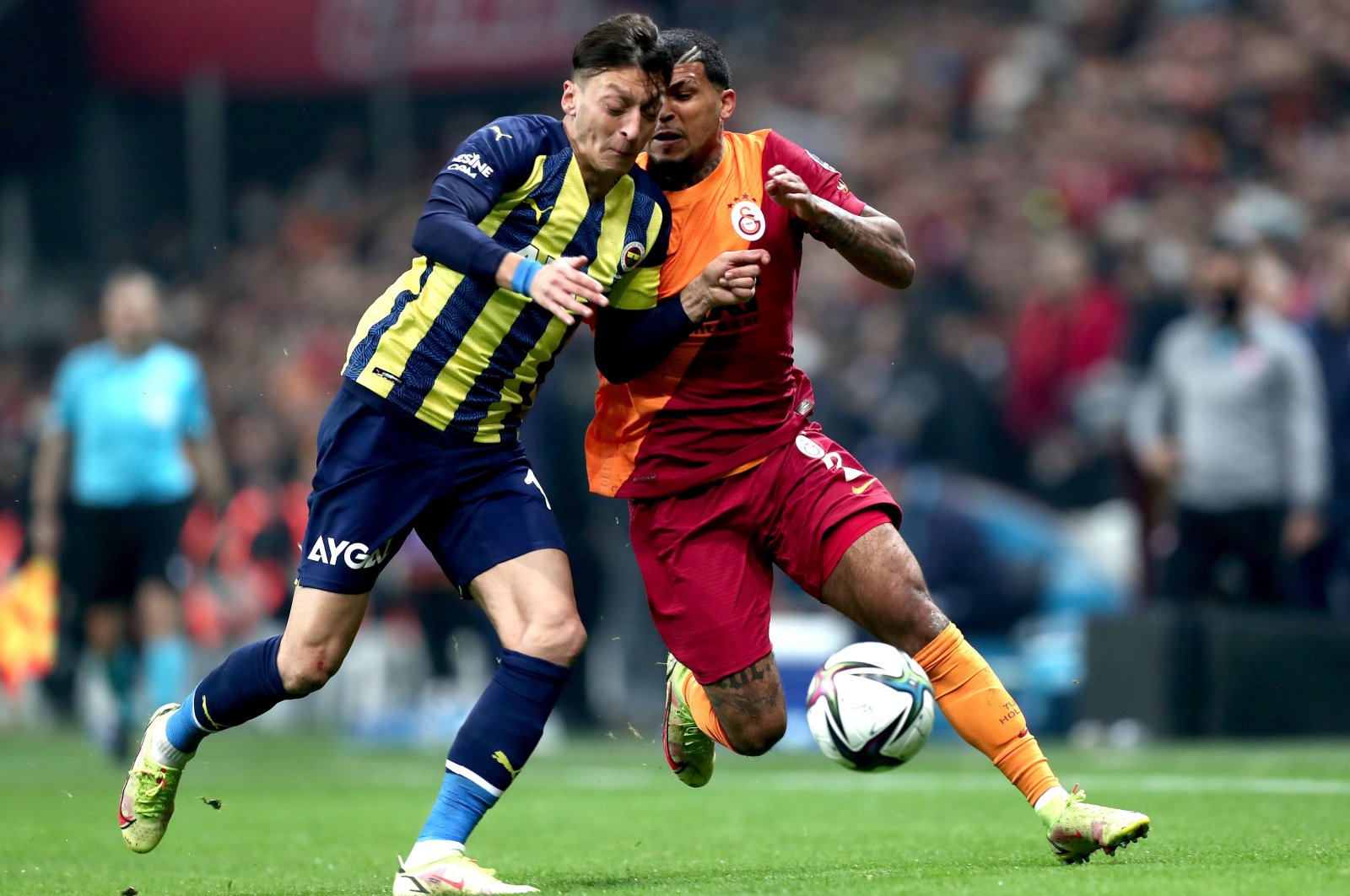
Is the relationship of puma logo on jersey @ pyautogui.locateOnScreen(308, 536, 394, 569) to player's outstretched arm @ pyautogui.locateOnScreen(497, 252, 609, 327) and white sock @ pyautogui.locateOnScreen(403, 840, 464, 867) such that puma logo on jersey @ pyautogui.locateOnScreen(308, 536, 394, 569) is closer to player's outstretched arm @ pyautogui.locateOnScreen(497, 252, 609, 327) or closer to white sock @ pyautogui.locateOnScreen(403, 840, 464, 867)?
white sock @ pyautogui.locateOnScreen(403, 840, 464, 867)

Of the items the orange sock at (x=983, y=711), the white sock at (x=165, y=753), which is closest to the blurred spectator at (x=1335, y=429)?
the orange sock at (x=983, y=711)

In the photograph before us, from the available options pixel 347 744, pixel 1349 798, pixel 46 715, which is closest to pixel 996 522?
pixel 347 744

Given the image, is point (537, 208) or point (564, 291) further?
point (537, 208)

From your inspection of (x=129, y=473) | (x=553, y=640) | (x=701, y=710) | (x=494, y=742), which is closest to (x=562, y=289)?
(x=553, y=640)

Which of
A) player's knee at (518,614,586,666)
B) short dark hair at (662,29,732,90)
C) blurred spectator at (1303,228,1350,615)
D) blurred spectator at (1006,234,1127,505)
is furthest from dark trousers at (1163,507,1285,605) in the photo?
player's knee at (518,614,586,666)

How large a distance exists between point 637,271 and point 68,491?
11.5 meters

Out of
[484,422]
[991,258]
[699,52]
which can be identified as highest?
[991,258]

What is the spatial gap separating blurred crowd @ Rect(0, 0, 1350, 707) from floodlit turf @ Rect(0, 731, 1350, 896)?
259 centimetres

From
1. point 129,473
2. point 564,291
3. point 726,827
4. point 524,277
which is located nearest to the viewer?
point 564,291

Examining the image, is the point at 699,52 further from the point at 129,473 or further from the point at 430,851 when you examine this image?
the point at 129,473

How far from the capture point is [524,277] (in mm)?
4840

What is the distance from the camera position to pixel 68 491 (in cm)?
1596

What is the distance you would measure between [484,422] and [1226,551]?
6.75 metres

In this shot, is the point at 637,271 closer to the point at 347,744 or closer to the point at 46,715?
the point at 347,744
